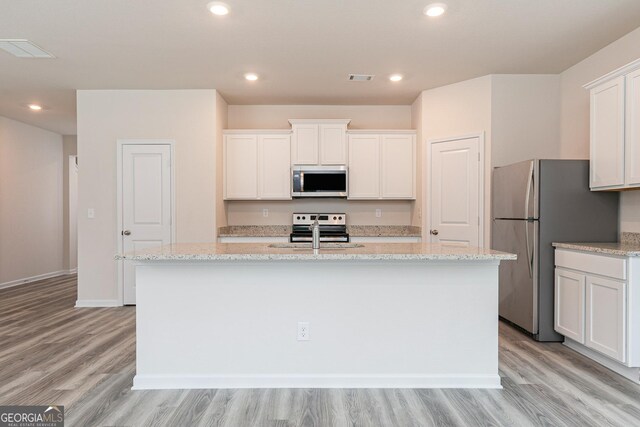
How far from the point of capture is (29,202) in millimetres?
6617

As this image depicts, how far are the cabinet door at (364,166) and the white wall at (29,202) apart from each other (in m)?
5.34

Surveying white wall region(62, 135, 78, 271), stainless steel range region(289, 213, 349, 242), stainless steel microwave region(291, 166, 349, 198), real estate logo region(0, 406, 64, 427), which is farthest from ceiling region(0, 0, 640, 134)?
white wall region(62, 135, 78, 271)

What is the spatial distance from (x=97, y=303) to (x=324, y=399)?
144 inches

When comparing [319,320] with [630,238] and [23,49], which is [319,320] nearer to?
[630,238]

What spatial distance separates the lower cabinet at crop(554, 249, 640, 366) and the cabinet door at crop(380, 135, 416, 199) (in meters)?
2.10

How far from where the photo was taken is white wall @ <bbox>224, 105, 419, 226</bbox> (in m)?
5.47

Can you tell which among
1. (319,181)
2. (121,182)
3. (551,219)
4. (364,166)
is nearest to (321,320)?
(551,219)

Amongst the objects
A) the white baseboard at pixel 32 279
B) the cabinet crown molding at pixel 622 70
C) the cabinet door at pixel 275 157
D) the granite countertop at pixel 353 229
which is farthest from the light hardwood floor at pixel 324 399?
the white baseboard at pixel 32 279

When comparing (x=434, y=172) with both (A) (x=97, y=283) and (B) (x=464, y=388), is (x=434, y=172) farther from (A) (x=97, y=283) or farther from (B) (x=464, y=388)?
(A) (x=97, y=283)

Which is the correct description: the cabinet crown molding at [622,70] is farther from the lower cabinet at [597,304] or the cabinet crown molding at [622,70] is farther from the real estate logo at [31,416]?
the real estate logo at [31,416]

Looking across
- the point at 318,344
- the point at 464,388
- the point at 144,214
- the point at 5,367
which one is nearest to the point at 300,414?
the point at 318,344

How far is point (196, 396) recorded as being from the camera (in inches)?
95.9

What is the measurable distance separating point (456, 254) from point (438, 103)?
2870 millimetres

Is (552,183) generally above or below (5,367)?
above
